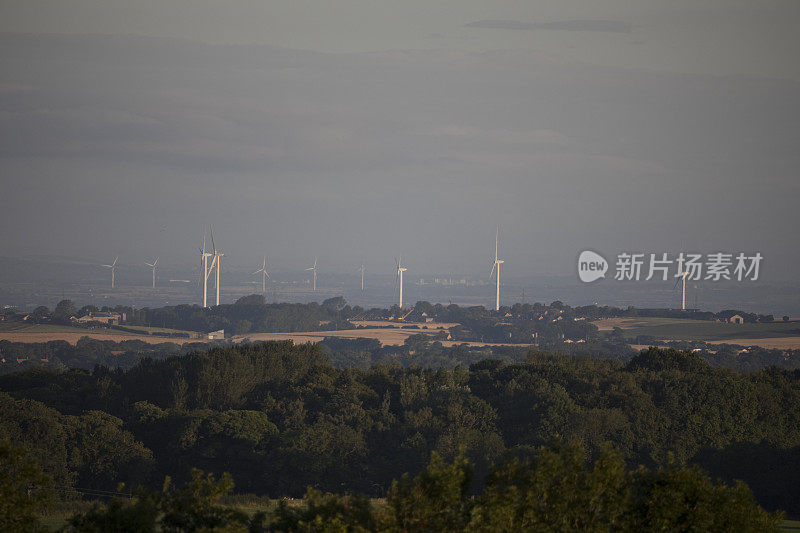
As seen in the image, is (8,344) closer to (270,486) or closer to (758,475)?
(270,486)

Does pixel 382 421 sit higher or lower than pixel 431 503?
lower

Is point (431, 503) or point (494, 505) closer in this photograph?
point (494, 505)

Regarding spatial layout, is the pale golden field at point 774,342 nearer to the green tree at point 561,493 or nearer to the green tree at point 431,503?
the green tree at point 561,493

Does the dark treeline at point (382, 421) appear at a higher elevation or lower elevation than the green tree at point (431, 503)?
lower

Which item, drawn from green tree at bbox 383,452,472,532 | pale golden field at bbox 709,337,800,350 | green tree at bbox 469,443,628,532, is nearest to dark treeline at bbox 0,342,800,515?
green tree at bbox 469,443,628,532

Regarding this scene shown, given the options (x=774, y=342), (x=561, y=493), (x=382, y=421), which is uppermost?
(x=561, y=493)

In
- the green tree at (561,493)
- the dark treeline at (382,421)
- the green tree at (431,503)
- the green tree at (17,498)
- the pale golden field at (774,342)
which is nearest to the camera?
the green tree at (431,503)

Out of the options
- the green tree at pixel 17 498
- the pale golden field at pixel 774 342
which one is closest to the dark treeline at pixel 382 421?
the green tree at pixel 17 498

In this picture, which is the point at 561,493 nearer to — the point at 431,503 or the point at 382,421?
the point at 431,503

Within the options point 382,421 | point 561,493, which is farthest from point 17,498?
point 382,421

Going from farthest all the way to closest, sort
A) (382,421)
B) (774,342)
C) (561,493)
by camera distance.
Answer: (774,342), (382,421), (561,493)
